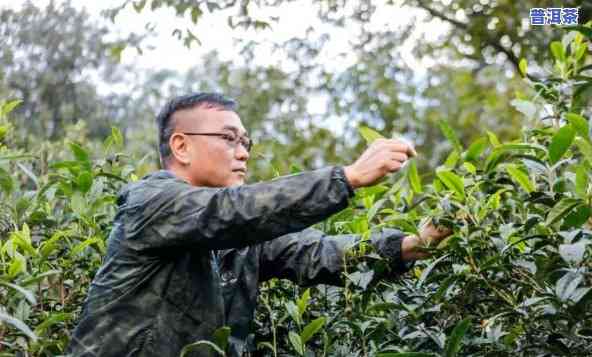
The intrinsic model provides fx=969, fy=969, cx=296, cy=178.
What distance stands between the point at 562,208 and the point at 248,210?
2.53 ft

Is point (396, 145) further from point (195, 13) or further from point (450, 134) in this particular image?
point (195, 13)

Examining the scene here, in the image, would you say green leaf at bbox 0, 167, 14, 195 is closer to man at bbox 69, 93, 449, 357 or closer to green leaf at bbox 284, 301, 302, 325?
man at bbox 69, 93, 449, 357

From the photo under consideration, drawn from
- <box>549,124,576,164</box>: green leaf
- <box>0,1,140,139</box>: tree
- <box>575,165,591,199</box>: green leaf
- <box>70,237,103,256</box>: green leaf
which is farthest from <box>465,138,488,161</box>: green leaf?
<box>0,1,140,139</box>: tree

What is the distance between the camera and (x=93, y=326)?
8.73ft

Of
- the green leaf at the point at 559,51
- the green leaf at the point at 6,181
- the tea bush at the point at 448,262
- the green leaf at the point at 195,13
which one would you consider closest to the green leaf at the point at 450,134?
the tea bush at the point at 448,262

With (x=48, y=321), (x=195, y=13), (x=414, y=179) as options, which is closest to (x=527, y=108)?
(x=414, y=179)

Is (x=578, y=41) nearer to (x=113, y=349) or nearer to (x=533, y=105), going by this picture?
(x=533, y=105)

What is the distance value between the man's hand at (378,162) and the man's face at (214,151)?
0.64 m

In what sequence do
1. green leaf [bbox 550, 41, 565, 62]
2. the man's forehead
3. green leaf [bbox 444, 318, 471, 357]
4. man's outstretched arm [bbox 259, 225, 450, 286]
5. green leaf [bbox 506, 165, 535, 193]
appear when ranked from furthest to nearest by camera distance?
the man's forehead < green leaf [bbox 550, 41, 565, 62] < man's outstretched arm [bbox 259, 225, 450, 286] < green leaf [bbox 506, 165, 535, 193] < green leaf [bbox 444, 318, 471, 357]

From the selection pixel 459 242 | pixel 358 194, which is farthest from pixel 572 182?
pixel 358 194

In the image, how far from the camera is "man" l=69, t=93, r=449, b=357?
2461 mm

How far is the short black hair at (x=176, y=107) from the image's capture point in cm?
305

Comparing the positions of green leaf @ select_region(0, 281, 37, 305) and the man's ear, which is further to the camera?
the man's ear

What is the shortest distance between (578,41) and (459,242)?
872mm
